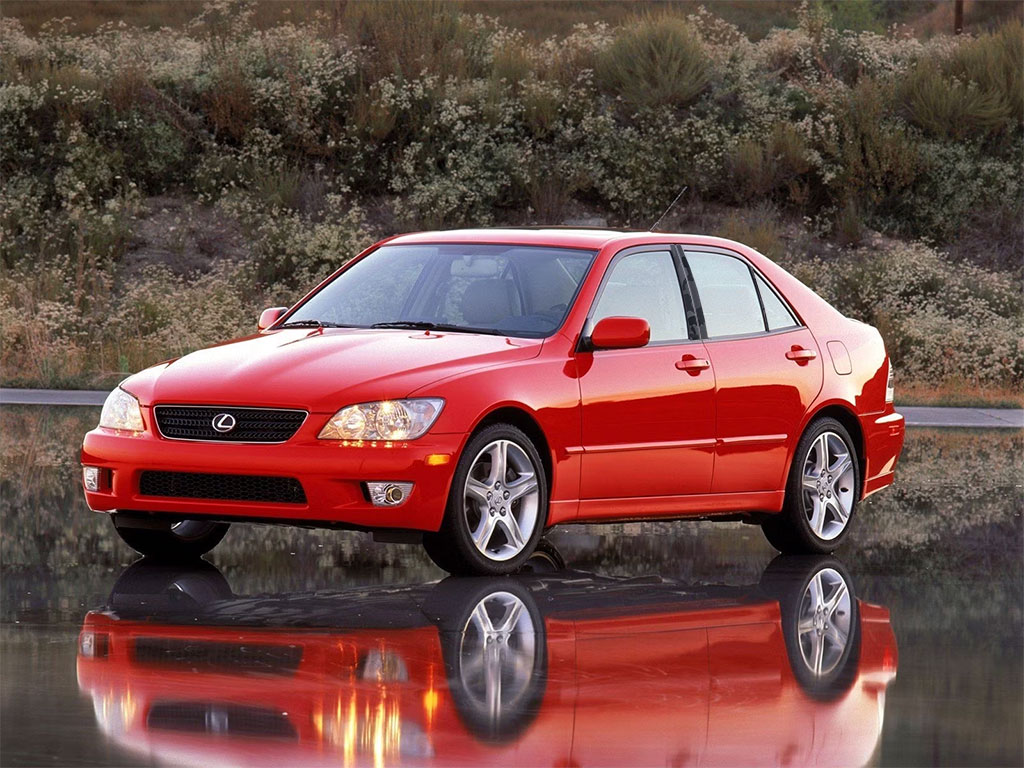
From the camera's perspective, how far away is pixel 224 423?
973 centimetres

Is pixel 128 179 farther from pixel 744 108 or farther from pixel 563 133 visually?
pixel 744 108

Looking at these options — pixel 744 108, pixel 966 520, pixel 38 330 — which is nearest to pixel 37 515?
pixel 966 520

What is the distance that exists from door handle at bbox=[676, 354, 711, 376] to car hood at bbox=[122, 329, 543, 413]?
0.94 m

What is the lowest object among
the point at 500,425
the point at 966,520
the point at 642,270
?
the point at 966,520

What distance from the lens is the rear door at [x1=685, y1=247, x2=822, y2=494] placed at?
11203 mm

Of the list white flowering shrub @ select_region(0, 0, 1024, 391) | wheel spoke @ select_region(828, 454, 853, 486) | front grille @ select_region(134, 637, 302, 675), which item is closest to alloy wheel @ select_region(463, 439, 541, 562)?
front grille @ select_region(134, 637, 302, 675)

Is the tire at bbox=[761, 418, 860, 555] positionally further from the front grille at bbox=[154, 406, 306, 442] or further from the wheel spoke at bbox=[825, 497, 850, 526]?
the front grille at bbox=[154, 406, 306, 442]

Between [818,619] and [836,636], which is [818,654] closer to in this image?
[836,636]

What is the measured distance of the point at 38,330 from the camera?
23.7 m

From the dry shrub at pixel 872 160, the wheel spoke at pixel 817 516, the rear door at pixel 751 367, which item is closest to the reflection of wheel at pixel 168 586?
the rear door at pixel 751 367

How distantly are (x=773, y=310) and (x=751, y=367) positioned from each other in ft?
2.09

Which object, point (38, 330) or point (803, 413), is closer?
point (803, 413)

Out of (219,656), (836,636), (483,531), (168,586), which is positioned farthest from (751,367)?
(219,656)

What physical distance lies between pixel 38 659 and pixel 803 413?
5.19m
